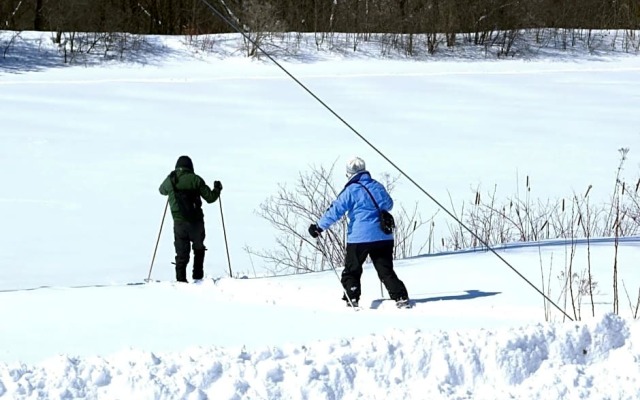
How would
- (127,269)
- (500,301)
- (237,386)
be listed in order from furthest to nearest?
(127,269)
(500,301)
(237,386)

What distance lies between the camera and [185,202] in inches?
397

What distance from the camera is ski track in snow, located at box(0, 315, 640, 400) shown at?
6137mm

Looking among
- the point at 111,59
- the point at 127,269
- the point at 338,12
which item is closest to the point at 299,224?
the point at 127,269

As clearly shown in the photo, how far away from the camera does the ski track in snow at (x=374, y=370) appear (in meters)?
6.14

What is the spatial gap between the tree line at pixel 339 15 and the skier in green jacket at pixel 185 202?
26980mm

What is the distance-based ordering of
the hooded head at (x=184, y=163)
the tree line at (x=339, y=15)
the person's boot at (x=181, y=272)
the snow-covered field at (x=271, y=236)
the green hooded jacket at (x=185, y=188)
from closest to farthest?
the snow-covered field at (x=271, y=236) < the green hooded jacket at (x=185, y=188) < the hooded head at (x=184, y=163) < the person's boot at (x=181, y=272) < the tree line at (x=339, y=15)

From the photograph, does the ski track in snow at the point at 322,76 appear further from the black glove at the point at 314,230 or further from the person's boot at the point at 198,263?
the black glove at the point at 314,230

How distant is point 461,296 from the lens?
9.27 m

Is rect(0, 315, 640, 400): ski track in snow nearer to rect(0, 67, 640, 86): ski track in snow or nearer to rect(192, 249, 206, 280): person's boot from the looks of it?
rect(192, 249, 206, 280): person's boot

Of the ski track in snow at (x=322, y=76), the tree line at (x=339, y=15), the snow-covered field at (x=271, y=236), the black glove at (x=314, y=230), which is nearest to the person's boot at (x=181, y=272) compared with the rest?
the snow-covered field at (x=271, y=236)

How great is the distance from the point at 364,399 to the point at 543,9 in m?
36.7

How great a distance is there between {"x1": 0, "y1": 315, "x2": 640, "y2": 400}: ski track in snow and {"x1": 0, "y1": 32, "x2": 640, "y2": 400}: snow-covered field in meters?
0.01

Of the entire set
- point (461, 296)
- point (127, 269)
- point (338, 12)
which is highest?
point (338, 12)

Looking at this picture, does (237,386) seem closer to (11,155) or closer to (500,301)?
(500,301)
